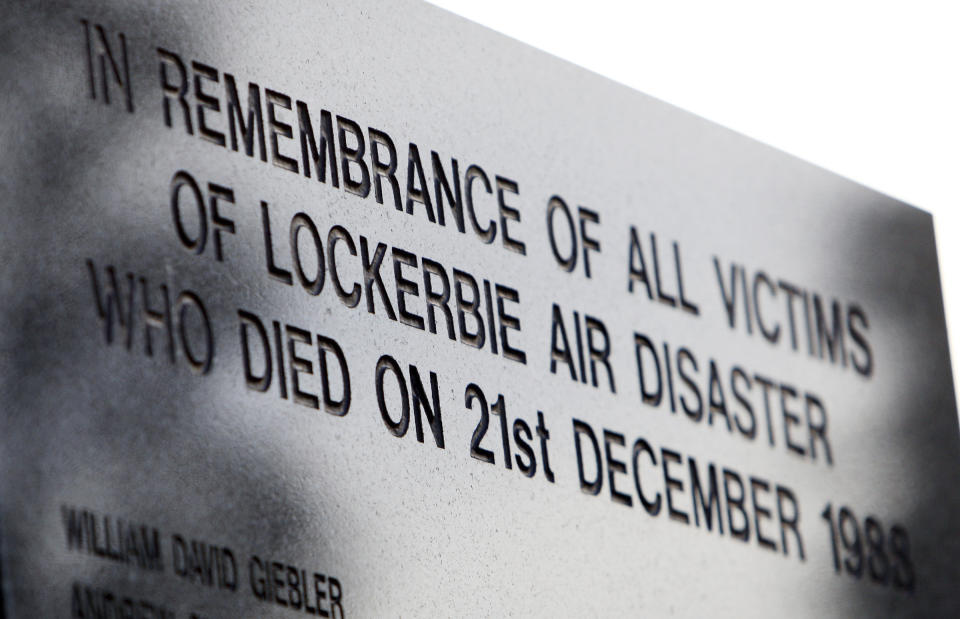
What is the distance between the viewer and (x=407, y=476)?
3.74 m

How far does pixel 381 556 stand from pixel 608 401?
87cm

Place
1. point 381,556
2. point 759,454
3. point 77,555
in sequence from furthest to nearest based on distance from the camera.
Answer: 1. point 759,454
2. point 381,556
3. point 77,555

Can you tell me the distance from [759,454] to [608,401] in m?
0.61

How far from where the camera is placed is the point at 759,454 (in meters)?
4.69

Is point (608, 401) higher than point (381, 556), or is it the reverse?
point (608, 401)

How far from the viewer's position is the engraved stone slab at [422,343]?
10.6ft

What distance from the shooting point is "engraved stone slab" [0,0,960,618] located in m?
3.24

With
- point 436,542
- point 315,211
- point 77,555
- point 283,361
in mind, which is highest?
point 315,211

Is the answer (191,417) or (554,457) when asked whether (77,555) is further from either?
(554,457)

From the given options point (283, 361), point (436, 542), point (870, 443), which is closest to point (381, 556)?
point (436, 542)

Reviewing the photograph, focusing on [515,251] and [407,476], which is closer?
[407,476]

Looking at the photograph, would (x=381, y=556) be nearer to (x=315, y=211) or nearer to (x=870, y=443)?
(x=315, y=211)

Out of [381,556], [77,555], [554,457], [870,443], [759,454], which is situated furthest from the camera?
[870,443]

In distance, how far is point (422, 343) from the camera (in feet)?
12.7
